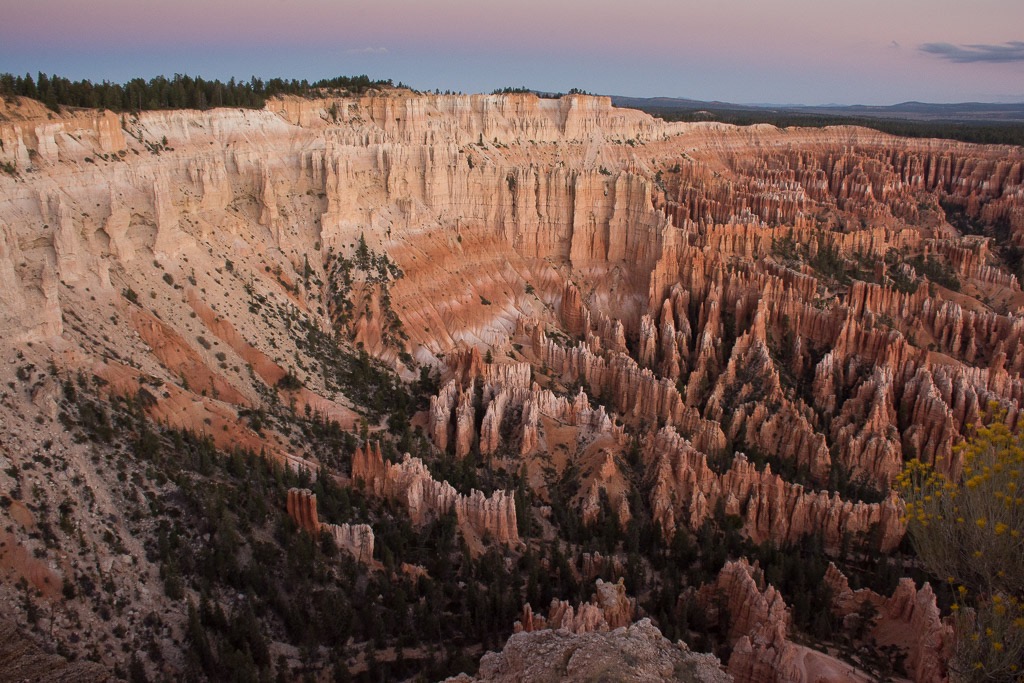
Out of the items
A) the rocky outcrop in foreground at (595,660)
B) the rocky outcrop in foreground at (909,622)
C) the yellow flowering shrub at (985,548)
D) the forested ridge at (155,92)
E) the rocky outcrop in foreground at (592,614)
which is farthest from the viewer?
the forested ridge at (155,92)

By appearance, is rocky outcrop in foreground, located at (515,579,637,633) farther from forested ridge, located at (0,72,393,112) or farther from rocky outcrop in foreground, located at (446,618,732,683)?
forested ridge, located at (0,72,393,112)

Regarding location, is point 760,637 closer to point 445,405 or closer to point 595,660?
point 595,660

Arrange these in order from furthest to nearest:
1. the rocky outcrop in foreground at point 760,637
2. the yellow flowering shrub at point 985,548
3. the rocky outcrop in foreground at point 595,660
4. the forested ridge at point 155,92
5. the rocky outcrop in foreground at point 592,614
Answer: the forested ridge at point 155,92 < the rocky outcrop in foreground at point 592,614 < the rocky outcrop in foreground at point 760,637 < the rocky outcrop in foreground at point 595,660 < the yellow flowering shrub at point 985,548

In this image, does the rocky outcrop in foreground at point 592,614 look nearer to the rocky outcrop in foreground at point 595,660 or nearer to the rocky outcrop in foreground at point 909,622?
the rocky outcrop in foreground at point 595,660

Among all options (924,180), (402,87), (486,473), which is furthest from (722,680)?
(924,180)

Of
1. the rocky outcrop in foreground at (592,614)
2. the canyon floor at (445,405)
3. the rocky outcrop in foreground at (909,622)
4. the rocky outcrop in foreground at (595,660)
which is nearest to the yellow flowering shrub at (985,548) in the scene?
the rocky outcrop in foreground at (909,622)

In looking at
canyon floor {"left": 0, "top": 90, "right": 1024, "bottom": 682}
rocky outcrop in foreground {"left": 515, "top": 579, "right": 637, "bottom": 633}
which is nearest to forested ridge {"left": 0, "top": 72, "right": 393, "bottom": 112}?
canyon floor {"left": 0, "top": 90, "right": 1024, "bottom": 682}
